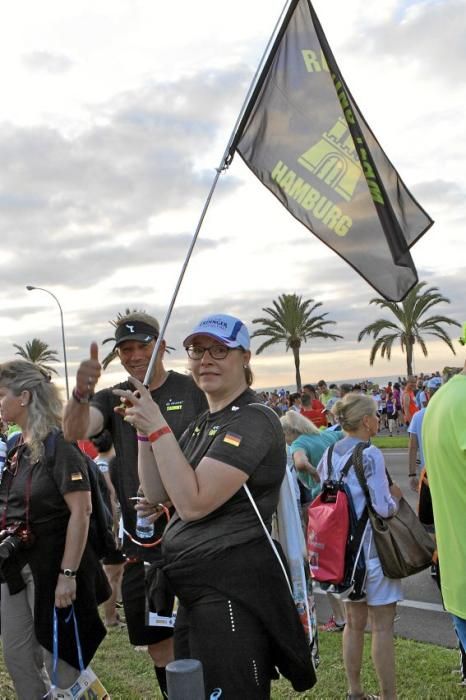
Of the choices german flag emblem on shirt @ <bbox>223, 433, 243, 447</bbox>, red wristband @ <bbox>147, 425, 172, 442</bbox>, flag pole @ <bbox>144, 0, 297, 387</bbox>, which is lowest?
german flag emblem on shirt @ <bbox>223, 433, 243, 447</bbox>

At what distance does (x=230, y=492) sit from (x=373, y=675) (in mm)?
2980

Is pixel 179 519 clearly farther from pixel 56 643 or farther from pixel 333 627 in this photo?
pixel 333 627

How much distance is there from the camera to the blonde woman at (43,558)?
150 inches

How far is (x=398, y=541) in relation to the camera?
427 centimetres

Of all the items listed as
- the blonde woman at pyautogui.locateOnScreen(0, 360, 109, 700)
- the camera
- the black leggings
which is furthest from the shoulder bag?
the camera

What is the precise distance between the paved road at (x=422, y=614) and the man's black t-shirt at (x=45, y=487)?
3261 millimetres

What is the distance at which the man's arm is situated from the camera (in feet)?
9.16

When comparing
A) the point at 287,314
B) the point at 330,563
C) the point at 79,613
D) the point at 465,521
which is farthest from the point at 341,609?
the point at 287,314

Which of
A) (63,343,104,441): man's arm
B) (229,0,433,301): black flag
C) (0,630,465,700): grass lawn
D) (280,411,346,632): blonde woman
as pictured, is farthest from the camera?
(280,411,346,632): blonde woman

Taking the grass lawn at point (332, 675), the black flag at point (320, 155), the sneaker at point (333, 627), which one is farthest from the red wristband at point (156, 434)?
the sneaker at point (333, 627)

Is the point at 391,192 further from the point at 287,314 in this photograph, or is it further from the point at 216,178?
the point at 287,314

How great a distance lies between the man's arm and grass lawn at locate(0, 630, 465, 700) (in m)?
2.34

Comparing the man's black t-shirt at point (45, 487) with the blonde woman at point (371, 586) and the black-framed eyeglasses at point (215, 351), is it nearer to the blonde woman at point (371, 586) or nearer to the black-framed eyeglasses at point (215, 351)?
the black-framed eyeglasses at point (215, 351)

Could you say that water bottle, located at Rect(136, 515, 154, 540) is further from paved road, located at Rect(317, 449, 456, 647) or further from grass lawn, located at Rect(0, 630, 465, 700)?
paved road, located at Rect(317, 449, 456, 647)
